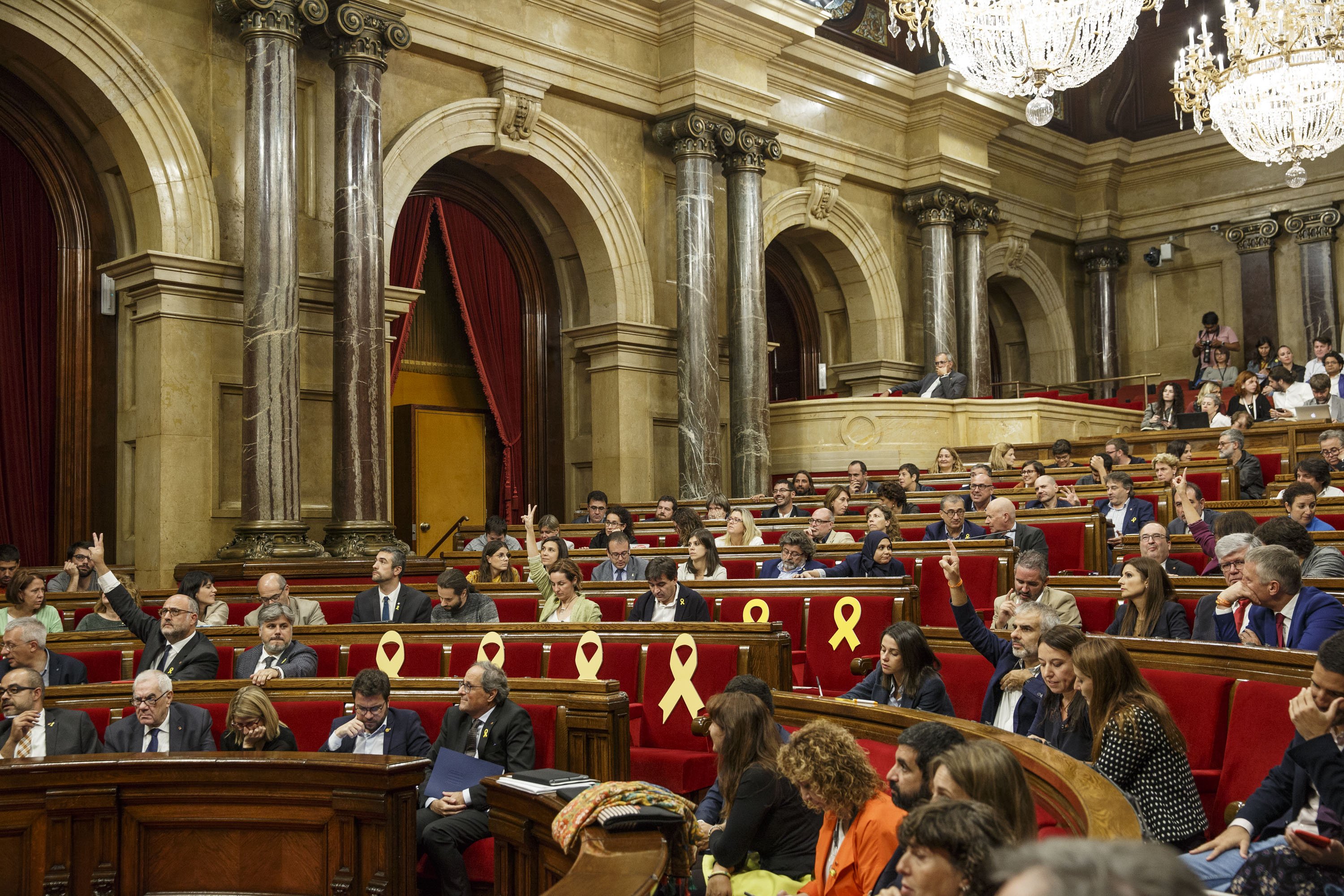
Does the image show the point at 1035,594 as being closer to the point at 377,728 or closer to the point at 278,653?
the point at 377,728

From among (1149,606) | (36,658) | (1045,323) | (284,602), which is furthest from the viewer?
(1045,323)

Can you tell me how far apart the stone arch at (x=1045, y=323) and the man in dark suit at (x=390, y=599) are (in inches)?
534

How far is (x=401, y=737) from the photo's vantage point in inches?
Answer: 173

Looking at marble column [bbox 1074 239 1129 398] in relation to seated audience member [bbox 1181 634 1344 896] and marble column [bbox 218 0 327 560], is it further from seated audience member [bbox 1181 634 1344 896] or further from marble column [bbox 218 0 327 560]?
seated audience member [bbox 1181 634 1344 896]

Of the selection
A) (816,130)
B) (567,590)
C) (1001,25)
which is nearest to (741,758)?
(567,590)

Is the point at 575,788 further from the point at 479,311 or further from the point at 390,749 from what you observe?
the point at 479,311

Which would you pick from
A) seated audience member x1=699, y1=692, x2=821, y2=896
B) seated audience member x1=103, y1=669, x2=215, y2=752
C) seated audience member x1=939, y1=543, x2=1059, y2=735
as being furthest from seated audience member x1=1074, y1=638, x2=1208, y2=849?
seated audience member x1=103, y1=669, x2=215, y2=752

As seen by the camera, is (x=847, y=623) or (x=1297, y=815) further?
(x=847, y=623)

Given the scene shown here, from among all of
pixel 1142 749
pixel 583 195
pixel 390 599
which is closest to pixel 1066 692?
pixel 1142 749

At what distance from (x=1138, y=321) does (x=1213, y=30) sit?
4.42m

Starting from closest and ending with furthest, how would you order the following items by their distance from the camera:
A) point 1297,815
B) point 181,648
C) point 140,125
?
point 1297,815, point 181,648, point 140,125

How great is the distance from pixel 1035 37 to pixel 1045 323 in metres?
11.0

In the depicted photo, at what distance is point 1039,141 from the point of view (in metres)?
18.0

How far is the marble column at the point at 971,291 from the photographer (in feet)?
52.0
